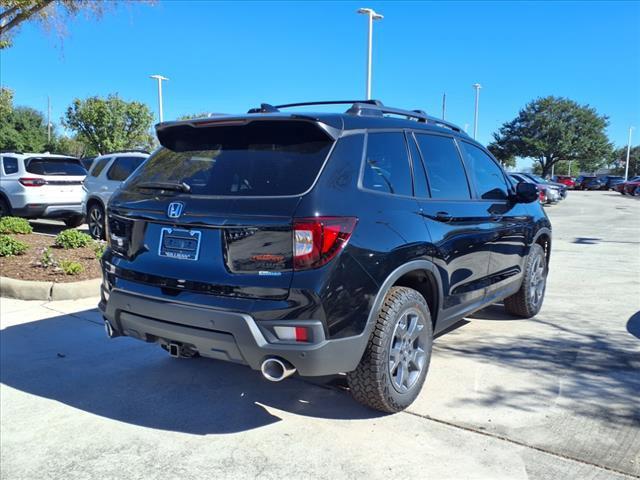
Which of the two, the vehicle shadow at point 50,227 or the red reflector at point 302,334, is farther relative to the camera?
the vehicle shadow at point 50,227

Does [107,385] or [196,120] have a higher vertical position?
[196,120]

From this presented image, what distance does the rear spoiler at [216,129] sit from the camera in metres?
3.01

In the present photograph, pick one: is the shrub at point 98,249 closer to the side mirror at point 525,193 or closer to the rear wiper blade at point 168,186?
the rear wiper blade at point 168,186

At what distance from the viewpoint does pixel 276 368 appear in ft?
9.30

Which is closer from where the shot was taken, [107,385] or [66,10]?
[107,385]

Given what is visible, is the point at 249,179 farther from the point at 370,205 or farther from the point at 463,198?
the point at 463,198

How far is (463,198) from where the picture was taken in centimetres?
412

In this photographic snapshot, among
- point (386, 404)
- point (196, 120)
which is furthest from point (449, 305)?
point (196, 120)

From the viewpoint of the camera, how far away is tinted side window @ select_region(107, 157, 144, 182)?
11.5 m

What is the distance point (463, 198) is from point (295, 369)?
2.05m

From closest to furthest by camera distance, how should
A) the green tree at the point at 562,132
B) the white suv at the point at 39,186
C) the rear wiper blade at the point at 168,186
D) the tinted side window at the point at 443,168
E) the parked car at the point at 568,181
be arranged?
the rear wiper blade at the point at 168,186 < the tinted side window at the point at 443,168 < the white suv at the point at 39,186 < the parked car at the point at 568,181 < the green tree at the point at 562,132

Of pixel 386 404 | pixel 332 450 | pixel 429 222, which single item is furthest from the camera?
pixel 429 222

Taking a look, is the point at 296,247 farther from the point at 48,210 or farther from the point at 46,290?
the point at 48,210

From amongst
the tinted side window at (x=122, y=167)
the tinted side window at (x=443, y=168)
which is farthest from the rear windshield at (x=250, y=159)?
the tinted side window at (x=122, y=167)
